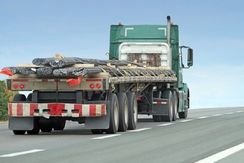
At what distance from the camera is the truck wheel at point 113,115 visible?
1950cm

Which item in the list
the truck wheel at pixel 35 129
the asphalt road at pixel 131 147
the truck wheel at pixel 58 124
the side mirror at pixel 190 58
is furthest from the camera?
the side mirror at pixel 190 58

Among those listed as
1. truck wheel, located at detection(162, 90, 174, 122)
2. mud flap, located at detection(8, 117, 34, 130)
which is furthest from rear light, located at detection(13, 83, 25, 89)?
truck wheel, located at detection(162, 90, 174, 122)

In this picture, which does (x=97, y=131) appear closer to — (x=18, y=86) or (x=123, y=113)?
(x=123, y=113)

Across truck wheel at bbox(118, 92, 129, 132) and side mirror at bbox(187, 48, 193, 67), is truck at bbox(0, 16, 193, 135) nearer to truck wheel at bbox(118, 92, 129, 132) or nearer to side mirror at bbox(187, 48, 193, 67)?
truck wheel at bbox(118, 92, 129, 132)

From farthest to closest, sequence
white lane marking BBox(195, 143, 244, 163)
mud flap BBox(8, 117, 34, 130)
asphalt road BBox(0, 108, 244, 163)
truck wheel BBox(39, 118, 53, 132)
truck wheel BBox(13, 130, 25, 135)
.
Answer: truck wheel BBox(39, 118, 53, 132), truck wheel BBox(13, 130, 25, 135), mud flap BBox(8, 117, 34, 130), asphalt road BBox(0, 108, 244, 163), white lane marking BBox(195, 143, 244, 163)

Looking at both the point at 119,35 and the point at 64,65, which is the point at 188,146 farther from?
the point at 119,35

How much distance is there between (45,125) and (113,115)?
8.01 ft

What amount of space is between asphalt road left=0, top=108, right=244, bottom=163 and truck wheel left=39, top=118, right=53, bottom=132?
2.81 feet

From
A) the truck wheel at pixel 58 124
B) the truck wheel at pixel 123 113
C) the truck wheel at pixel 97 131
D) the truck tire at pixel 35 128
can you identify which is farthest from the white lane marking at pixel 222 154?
the truck wheel at pixel 58 124

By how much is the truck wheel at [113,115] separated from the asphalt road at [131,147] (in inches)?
12.4

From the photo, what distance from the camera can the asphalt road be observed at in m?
12.7

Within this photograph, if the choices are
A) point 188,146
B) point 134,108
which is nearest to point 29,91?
point 134,108

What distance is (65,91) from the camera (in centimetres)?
1950

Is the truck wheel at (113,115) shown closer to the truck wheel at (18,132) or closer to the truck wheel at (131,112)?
the truck wheel at (131,112)
